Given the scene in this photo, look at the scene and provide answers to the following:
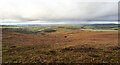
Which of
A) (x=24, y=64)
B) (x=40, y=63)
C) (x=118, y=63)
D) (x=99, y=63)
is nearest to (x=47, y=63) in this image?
(x=40, y=63)

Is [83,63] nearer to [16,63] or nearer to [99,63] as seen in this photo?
[99,63]

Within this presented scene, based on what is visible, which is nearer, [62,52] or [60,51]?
[62,52]

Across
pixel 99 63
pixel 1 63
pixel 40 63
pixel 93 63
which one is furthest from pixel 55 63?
pixel 1 63

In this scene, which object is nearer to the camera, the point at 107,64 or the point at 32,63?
the point at 107,64

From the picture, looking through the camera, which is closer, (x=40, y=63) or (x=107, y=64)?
(x=107, y=64)

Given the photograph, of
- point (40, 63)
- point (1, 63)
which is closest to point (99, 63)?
point (40, 63)

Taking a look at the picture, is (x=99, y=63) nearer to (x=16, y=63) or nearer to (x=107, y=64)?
(x=107, y=64)

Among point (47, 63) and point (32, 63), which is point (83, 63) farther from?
point (32, 63)
